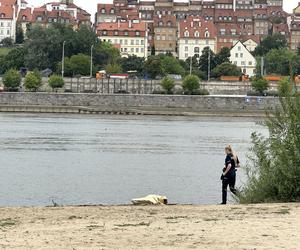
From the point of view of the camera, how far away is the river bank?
11.7 metres

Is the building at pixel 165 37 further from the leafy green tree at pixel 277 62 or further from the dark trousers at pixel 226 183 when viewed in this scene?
the dark trousers at pixel 226 183

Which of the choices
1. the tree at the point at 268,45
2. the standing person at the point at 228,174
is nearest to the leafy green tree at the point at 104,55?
the tree at the point at 268,45

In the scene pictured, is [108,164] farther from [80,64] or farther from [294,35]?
[294,35]

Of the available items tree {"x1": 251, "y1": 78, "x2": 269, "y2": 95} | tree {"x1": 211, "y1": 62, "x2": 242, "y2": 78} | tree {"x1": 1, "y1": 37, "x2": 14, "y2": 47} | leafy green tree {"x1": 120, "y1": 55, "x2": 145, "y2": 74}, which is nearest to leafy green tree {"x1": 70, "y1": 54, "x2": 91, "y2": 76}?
leafy green tree {"x1": 120, "y1": 55, "x2": 145, "y2": 74}

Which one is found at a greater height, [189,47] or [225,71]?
[189,47]

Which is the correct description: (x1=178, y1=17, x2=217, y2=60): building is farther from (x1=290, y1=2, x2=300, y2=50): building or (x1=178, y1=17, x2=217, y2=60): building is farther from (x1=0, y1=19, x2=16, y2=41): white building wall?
(x1=0, y1=19, x2=16, y2=41): white building wall

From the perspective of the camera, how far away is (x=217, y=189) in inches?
990

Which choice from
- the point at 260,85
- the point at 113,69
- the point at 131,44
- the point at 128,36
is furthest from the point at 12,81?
the point at 128,36

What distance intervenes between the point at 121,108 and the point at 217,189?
64.8 metres

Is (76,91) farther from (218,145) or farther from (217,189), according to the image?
(217,189)

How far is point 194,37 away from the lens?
142 meters

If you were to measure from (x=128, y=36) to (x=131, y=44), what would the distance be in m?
1.27

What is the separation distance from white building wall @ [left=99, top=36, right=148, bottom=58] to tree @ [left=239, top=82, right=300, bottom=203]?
124 metres

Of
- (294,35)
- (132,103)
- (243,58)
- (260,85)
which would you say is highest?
(294,35)
